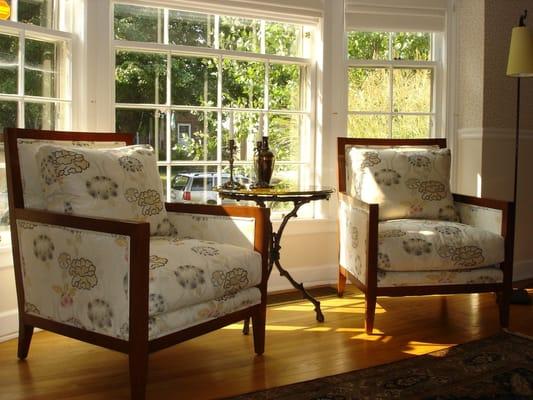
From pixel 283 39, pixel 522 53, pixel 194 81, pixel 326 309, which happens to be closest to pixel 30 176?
pixel 194 81

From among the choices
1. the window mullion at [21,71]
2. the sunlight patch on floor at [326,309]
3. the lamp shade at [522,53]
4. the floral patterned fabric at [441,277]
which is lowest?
the sunlight patch on floor at [326,309]

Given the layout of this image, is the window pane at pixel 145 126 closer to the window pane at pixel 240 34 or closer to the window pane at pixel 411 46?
the window pane at pixel 240 34

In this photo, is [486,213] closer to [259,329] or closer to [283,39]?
[259,329]

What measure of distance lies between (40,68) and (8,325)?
1.26 metres

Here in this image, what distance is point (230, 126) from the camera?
3.97 m

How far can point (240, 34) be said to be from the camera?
13.0 ft

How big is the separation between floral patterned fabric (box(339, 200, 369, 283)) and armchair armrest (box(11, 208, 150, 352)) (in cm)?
132

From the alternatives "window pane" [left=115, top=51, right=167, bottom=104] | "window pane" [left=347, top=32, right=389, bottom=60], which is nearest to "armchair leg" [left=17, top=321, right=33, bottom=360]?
"window pane" [left=115, top=51, right=167, bottom=104]

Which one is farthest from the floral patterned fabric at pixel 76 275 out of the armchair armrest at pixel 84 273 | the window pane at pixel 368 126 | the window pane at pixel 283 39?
the window pane at pixel 368 126

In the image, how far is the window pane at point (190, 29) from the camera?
12.1 ft

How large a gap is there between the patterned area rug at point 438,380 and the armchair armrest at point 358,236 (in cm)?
52

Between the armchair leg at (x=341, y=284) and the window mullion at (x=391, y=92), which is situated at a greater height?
the window mullion at (x=391, y=92)

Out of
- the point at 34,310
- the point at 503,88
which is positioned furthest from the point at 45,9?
the point at 503,88

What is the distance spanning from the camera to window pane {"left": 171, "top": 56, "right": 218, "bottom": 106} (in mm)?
3740
